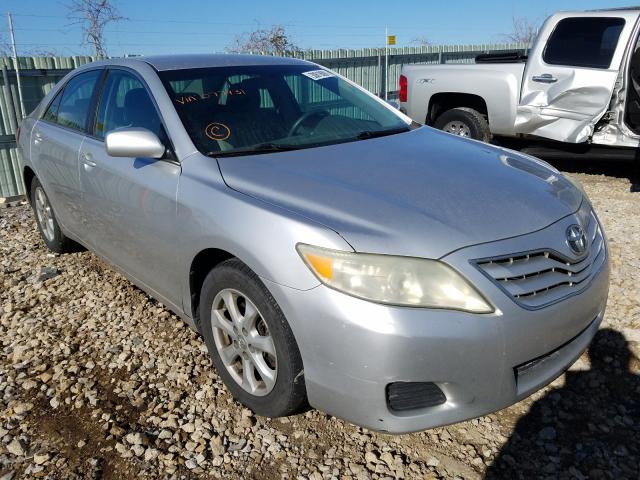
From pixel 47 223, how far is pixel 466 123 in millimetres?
5186

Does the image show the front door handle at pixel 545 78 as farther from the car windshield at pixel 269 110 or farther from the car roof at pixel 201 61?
the car roof at pixel 201 61

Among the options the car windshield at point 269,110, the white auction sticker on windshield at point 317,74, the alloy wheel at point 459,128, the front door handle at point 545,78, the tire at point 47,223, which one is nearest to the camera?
the car windshield at point 269,110

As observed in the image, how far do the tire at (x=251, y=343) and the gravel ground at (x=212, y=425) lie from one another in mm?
185

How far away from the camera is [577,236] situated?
2.37 meters

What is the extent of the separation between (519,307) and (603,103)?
198 inches

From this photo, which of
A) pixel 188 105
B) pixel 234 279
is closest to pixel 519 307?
pixel 234 279

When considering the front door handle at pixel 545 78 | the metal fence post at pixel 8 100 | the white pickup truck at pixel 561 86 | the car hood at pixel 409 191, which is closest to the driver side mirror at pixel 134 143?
the car hood at pixel 409 191

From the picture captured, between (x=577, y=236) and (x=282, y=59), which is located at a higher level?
(x=282, y=59)

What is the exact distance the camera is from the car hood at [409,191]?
2084mm

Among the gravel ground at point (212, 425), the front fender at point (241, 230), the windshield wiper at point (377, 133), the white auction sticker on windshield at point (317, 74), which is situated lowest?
the gravel ground at point (212, 425)

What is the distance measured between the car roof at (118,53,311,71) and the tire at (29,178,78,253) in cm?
154

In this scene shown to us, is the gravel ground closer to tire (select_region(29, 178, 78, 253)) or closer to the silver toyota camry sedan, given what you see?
the silver toyota camry sedan

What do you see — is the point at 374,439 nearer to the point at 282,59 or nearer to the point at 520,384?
the point at 520,384

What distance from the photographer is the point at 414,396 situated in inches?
81.1
